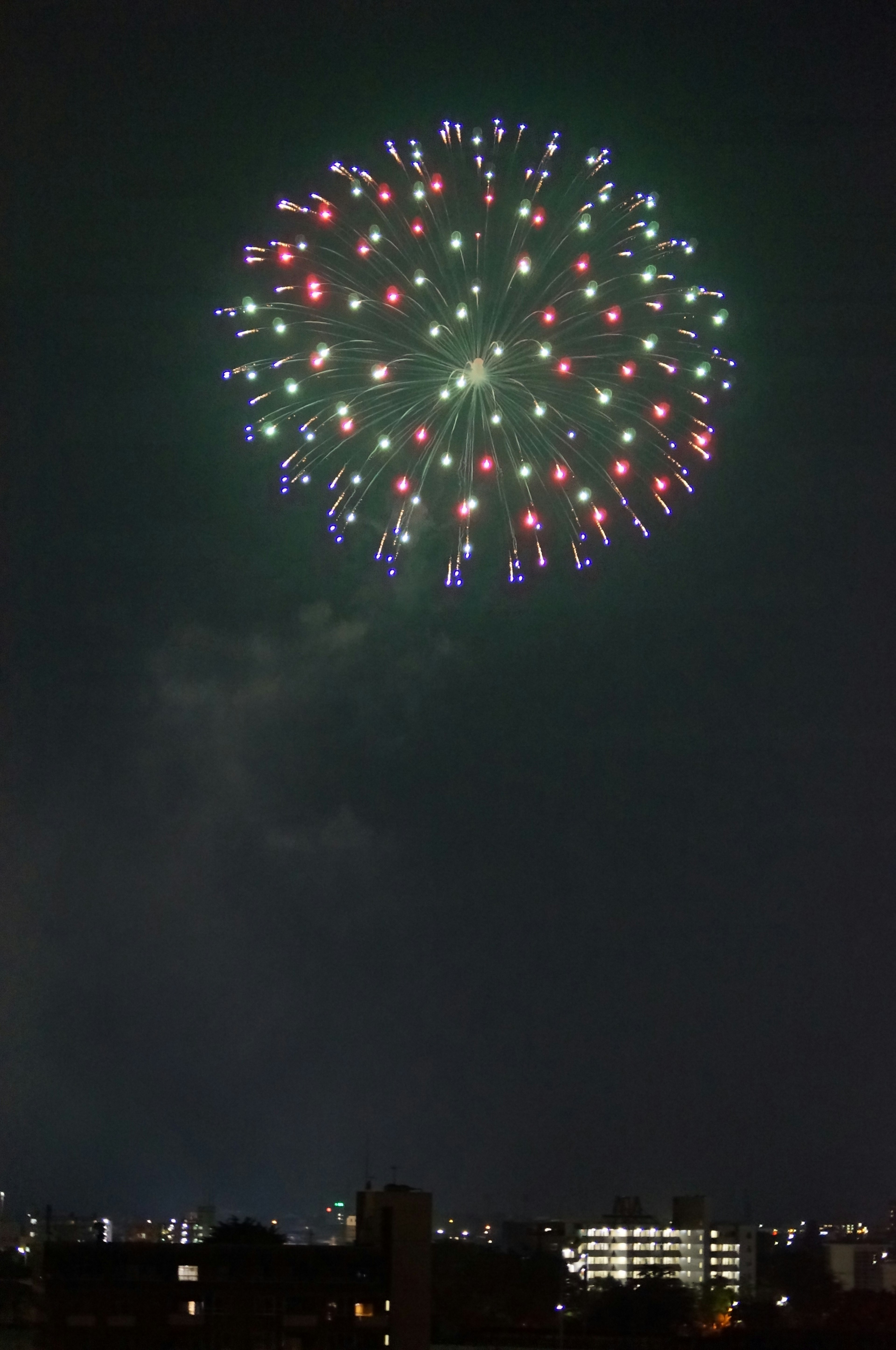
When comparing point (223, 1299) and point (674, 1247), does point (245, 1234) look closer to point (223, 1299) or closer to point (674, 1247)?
point (223, 1299)

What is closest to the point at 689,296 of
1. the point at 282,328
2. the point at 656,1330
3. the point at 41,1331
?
the point at 282,328

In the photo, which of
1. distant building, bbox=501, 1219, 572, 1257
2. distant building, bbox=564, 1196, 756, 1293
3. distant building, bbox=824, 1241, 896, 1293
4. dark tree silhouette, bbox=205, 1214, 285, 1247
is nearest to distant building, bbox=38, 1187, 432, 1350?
dark tree silhouette, bbox=205, 1214, 285, 1247

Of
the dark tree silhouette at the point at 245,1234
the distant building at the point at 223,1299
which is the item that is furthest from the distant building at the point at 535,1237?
the distant building at the point at 223,1299

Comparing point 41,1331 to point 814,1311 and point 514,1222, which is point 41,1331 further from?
point 514,1222

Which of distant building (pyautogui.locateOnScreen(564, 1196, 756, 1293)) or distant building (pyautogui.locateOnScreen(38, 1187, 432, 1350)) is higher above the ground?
distant building (pyautogui.locateOnScreen(38, 1187, 432, 1350))

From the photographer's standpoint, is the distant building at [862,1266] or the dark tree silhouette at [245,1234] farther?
the distant building at [862,1266]

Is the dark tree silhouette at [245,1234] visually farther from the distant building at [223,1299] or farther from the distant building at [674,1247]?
the distant building at [674,1247]

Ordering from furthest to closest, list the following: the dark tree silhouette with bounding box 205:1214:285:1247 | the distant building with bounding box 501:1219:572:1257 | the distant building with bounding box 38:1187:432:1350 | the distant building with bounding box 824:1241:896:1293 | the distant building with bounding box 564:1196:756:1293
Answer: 1. the distant building with bounding box 564:1196:756:1293
2. the distant building with bounding box 824:1241:896:1293
3. the distant building with bounding box 501:1219:572:1257
4. the dark tree silhouette with bounding box 205:1214:285:1247
5. the distant building with bounding box 38:1187:432:1350

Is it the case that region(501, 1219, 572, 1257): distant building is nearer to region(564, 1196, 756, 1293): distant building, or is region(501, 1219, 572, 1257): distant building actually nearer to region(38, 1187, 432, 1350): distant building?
region(564, 1196, 756, 1293): distant building
